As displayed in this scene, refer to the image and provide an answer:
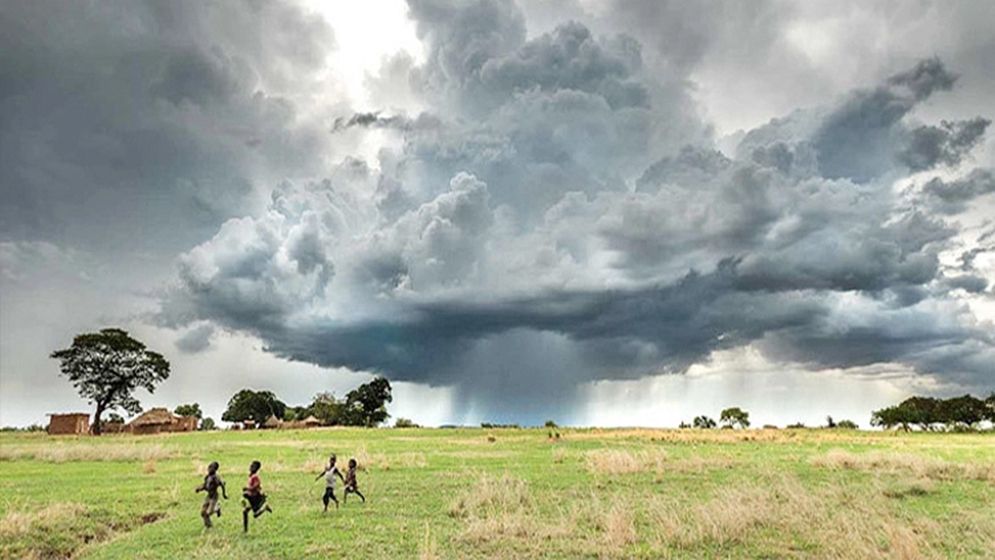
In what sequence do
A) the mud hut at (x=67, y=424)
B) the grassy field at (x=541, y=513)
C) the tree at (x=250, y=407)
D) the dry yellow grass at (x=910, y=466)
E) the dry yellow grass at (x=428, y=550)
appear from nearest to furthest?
the dry yellow grass at (x=428, y=550), the grassy field at (x=541, y=513), the dry yellow grass at (x=910, y=466), the mud hut at (x=67, y=424), the tree at (x=250, y=407)

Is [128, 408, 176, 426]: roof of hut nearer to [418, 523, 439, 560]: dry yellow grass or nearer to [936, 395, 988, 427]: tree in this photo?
[418, 523, 439, 560]: dry yellow grass

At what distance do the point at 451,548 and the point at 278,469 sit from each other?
24.5 metres

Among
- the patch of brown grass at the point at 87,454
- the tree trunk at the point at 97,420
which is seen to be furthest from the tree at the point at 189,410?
the patch of brown grass at the point at 87,454

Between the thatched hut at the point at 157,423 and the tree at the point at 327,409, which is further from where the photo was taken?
the tree at the point at 327,409

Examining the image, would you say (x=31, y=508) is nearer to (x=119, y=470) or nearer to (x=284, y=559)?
(x=284, y=559)

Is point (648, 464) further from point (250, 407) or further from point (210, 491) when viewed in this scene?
point (250, 407)

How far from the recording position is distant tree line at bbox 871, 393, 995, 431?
135 metres

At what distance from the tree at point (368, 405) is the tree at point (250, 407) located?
24607mm

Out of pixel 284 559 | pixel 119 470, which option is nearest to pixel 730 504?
pixel 284 559

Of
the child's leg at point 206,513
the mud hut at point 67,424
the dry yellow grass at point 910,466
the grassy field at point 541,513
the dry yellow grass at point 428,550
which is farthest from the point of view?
the mud hut at point 67,424

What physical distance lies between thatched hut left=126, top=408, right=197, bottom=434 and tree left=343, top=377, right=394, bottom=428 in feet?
137

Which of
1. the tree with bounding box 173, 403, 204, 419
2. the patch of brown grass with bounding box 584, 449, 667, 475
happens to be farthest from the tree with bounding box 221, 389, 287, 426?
the patch of brown grass with bounding box 584, 449, 667, 475

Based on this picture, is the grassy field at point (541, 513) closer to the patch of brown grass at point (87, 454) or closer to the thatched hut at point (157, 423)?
the patch of brown grass at point (87, 454)

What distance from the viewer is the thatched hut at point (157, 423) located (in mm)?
104500
